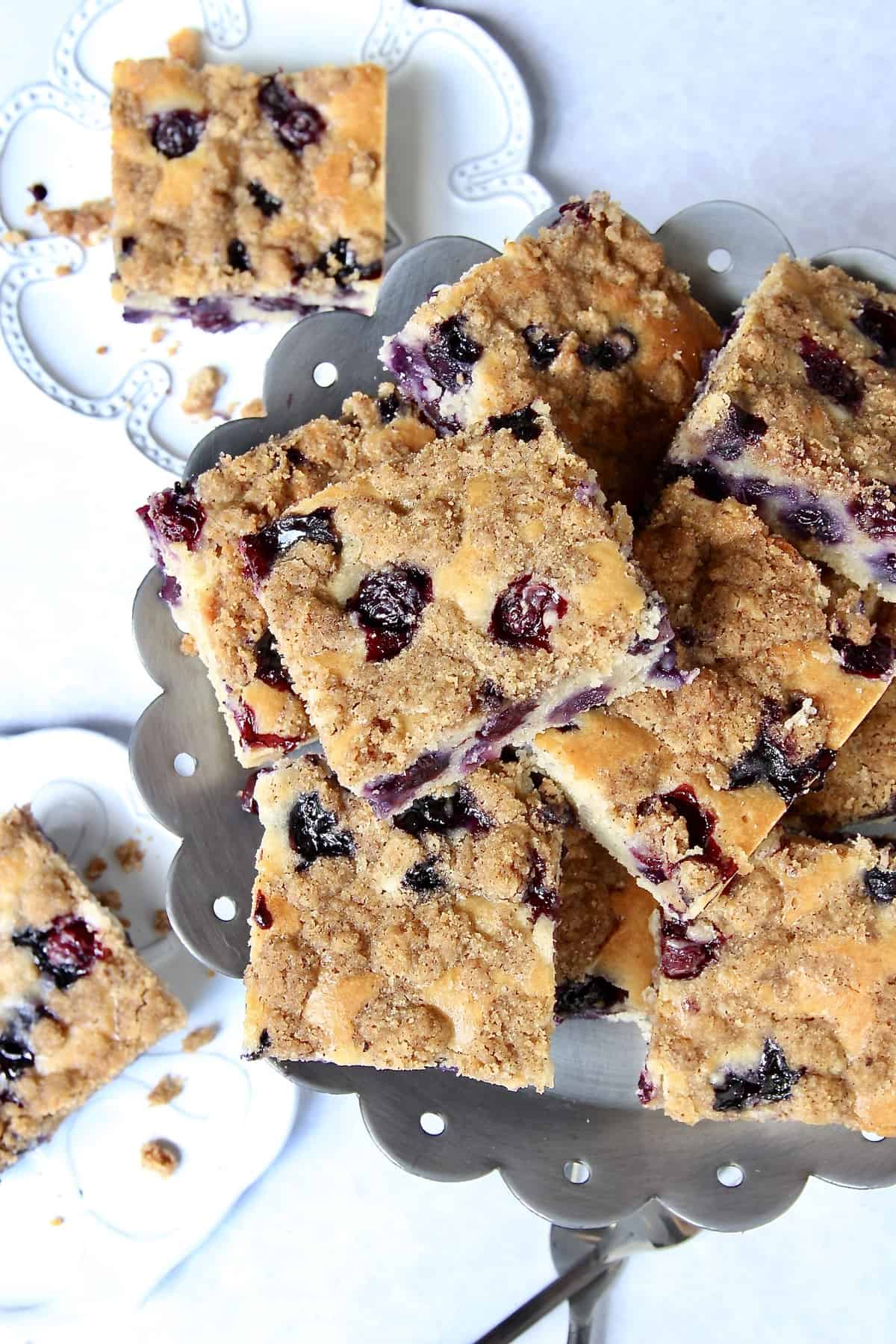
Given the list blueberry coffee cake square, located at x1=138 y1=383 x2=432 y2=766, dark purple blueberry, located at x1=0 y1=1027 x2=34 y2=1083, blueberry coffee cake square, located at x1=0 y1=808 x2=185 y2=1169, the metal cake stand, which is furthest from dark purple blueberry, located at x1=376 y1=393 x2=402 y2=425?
dark purple blueberry, located at x1=0 y1=1027 x2=34 y2=1083

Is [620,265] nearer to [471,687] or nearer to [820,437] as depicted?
[820,437]

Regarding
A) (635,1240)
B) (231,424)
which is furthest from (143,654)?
(635,1240)

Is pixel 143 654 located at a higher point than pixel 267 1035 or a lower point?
higher

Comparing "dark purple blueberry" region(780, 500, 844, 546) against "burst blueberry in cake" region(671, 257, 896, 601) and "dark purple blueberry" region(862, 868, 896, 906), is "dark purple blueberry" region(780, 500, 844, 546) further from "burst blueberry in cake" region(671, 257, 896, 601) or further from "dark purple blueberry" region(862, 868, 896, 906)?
"dark purple blueberry" region(862, 868, 896, 906)

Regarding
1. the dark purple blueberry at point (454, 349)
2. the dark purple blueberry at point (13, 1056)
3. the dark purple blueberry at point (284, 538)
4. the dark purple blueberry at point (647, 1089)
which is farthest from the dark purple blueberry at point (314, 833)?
the dark purple blueberry at point (13, 1056)

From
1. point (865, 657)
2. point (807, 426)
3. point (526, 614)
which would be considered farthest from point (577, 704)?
point (807, 426)

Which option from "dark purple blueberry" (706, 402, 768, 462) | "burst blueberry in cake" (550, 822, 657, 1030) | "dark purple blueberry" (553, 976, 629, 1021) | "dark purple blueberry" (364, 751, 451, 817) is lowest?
"dark purple blueberry" (553, 976, 629, 1021)

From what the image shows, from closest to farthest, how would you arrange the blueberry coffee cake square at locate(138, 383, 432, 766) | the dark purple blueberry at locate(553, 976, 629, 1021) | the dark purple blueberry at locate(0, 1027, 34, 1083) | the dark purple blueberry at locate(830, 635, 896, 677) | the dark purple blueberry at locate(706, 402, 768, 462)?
the dark purple blueberry at locate(706, 402, 768, 462) < the dark purple blueberry at locate(830, 635, 896, 677) < the blueberry coffee cake square at locate(138, 383, 432, 766) < the dark purple blueberry at locate(553, 976, 629, 1021) < the dark purple blueberry at locate(0, 1027, 34, 1083)

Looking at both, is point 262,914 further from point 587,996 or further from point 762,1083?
point 762,1083
